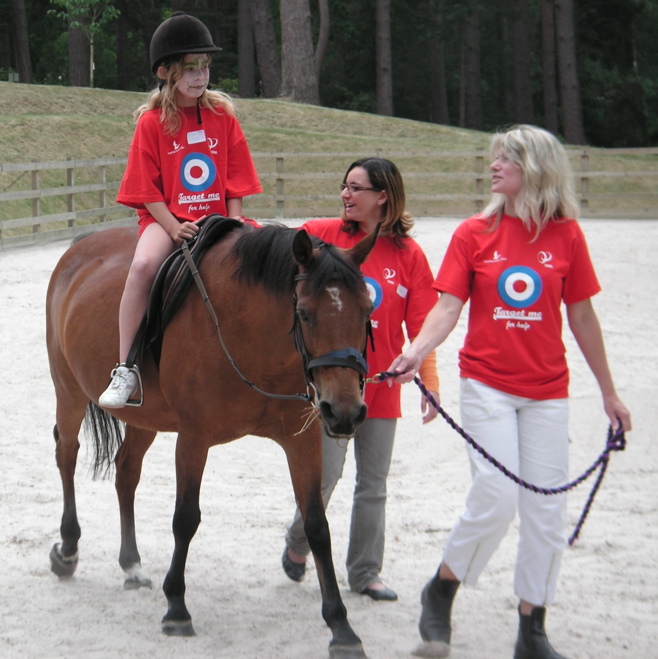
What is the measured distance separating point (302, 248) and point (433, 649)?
5.47ft

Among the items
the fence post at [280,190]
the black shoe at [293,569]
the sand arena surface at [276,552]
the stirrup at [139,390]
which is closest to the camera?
the sand arena surface at [276,552]

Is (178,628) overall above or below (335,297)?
below

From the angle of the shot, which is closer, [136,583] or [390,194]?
[390,194]

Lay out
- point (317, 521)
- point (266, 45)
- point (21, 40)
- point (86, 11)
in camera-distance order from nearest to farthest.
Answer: point (317, 521) < point (86, 11) < point (266, 45) < point (21, 40)

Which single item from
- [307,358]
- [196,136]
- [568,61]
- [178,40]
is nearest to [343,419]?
[307,358]

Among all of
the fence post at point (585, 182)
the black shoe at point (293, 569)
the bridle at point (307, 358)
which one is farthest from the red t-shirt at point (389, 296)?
the fence post at point (585, 182)

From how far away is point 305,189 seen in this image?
2209cm

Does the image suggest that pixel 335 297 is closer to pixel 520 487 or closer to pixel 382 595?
pixel 520 487

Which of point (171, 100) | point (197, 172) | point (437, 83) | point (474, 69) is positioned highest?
point (474, 69)

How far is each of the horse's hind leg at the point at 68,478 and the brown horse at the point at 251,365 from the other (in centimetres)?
1

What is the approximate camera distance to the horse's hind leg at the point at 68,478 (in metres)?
4.83

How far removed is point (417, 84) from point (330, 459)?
41523 mm

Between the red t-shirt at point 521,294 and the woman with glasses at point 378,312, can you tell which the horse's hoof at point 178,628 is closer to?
the woman with glasses at point 378,312

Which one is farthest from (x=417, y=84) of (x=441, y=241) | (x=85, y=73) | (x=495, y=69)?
(x=441, y=241)
